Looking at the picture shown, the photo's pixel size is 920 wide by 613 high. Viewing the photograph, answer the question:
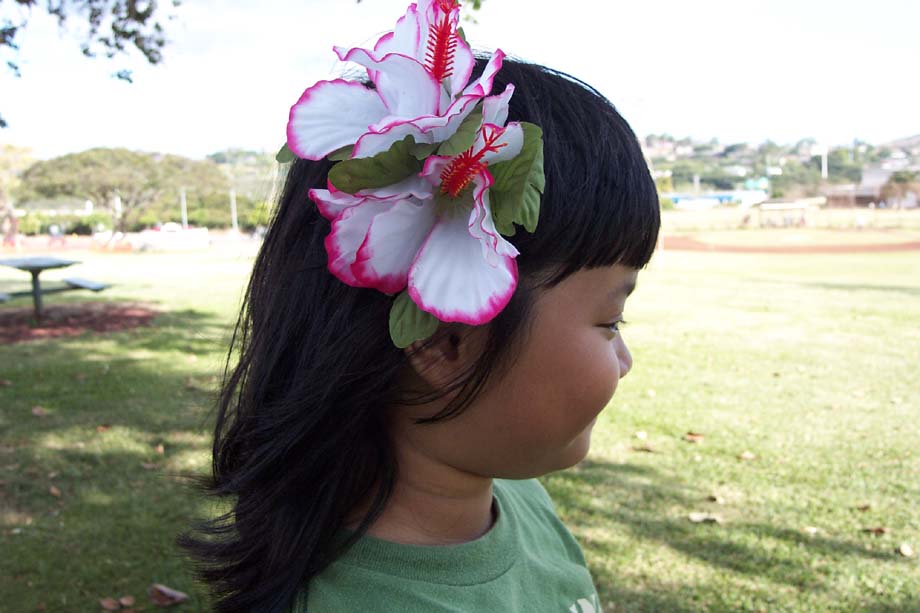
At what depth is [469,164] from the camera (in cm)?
102

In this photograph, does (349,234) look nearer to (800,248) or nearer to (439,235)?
(439,235)

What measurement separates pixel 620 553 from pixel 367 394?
293 centimetres

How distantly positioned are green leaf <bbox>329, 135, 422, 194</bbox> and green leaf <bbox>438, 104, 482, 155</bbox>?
0.05 m

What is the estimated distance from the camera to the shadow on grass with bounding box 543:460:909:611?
3.53m

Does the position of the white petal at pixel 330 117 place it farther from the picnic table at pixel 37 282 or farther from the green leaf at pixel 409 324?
the picnic table at pixel 37 282

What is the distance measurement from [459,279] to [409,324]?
0.10 meters

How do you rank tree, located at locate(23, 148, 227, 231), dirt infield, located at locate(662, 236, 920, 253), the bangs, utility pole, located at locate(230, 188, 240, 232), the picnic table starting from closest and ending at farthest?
1. the bangs
2. the picnic table
3. dirt infield, located at locate(662, 236, 920, 253)
4. tree, located at locate(23, 148, 227, 231)
5. utility pole, located at locate(230, 188, 240, 232)

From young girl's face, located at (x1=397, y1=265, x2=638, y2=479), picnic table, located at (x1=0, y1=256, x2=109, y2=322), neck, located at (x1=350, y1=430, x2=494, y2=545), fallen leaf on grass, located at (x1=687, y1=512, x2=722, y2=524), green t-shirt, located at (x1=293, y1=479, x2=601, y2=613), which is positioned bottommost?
fallen leaf on grass, located at (x1=687, y1=512, x2=722, y2=524)

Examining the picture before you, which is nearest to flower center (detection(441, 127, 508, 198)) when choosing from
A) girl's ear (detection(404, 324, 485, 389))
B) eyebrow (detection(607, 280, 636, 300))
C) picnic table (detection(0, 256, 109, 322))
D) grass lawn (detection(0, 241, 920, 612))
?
girl's ear (detection(404, 324, 485, 389))

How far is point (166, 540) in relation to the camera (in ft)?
12.9

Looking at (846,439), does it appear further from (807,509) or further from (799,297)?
(799,297)

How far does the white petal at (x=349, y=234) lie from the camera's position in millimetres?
1049

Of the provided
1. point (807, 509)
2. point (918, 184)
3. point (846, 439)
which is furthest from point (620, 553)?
point (918, 184)

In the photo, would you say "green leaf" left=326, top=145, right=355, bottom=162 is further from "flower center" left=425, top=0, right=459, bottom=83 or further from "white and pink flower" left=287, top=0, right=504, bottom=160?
"flower center" left=425, top=0, right=459, bottom=83
